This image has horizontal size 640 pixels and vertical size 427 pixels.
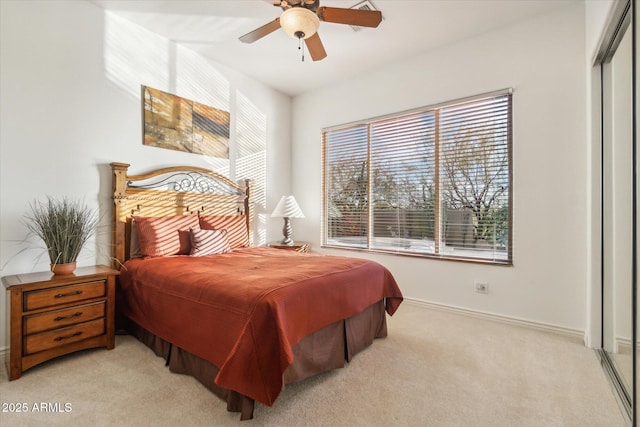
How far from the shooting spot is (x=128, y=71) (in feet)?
10.2

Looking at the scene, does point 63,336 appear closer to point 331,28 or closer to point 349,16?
point 349,16

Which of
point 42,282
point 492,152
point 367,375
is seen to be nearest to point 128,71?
point 42,282

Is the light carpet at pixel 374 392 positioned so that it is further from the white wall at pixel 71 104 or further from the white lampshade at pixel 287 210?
the white lampshade at pixel 287 210

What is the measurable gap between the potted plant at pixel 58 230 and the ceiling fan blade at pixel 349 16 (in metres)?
2.41

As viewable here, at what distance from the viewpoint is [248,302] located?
67.2 inches

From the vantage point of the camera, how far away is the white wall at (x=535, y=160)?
276 centimetres

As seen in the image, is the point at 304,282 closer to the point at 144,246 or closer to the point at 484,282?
the point at 144,246

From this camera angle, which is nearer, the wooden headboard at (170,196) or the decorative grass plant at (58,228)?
the decorative grass plant at (58,228)

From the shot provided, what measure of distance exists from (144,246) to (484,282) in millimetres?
3387

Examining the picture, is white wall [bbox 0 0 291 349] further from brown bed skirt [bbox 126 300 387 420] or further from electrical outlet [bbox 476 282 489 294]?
electrical outlet [bbox 476 282 489 294]

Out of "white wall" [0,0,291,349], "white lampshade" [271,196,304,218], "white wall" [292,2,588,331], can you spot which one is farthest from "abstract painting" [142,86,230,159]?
"white wall" [292,2,588,331]

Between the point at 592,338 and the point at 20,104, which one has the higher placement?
the point at 20,104

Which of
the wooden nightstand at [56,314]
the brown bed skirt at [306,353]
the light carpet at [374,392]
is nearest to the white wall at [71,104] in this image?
the wooden nightstand at [56,314]

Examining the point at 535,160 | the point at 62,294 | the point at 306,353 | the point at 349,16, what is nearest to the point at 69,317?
the point at 62,294
